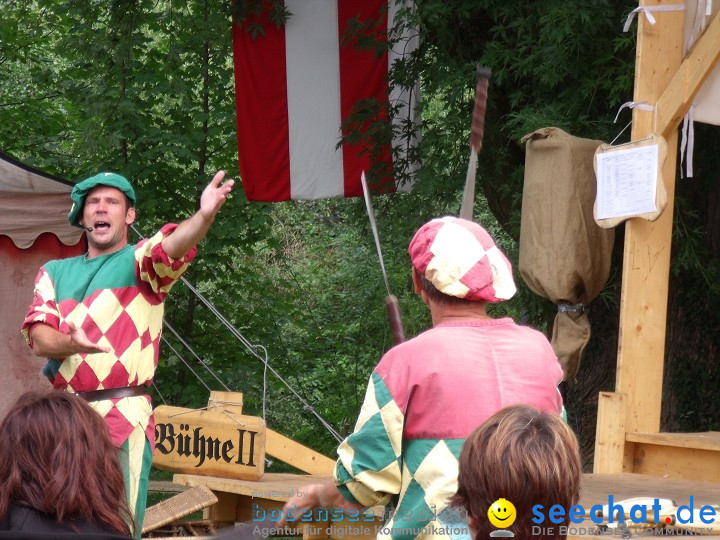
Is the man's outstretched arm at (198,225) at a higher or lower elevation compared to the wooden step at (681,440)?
higher

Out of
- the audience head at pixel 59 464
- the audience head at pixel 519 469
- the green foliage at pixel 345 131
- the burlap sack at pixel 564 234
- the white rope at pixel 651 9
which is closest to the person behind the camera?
the audience head at pixel 519 469

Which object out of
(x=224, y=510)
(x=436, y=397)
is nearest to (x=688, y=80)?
(x=224, y=510)

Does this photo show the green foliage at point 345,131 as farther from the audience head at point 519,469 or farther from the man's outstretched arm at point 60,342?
the audience head at point 519,469

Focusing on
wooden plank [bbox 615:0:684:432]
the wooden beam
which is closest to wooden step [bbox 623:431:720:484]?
wooden plank [bbox 615:0:684:432]

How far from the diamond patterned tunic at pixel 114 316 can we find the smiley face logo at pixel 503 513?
1844 mm

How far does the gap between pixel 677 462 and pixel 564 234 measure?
133cm

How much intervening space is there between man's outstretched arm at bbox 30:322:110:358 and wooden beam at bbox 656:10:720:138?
275 cm

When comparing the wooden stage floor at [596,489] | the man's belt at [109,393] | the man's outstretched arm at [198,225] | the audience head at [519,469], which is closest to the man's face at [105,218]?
the man's outstretched arm at [198,225]

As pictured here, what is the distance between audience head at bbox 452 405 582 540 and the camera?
165 centimetres

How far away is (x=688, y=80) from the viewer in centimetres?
457

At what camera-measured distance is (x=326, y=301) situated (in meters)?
14.5

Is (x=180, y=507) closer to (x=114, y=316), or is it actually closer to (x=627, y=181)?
(x=114, y=316)

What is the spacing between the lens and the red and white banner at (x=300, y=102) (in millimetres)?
7434

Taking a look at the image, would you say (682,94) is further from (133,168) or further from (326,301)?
(326,301)
